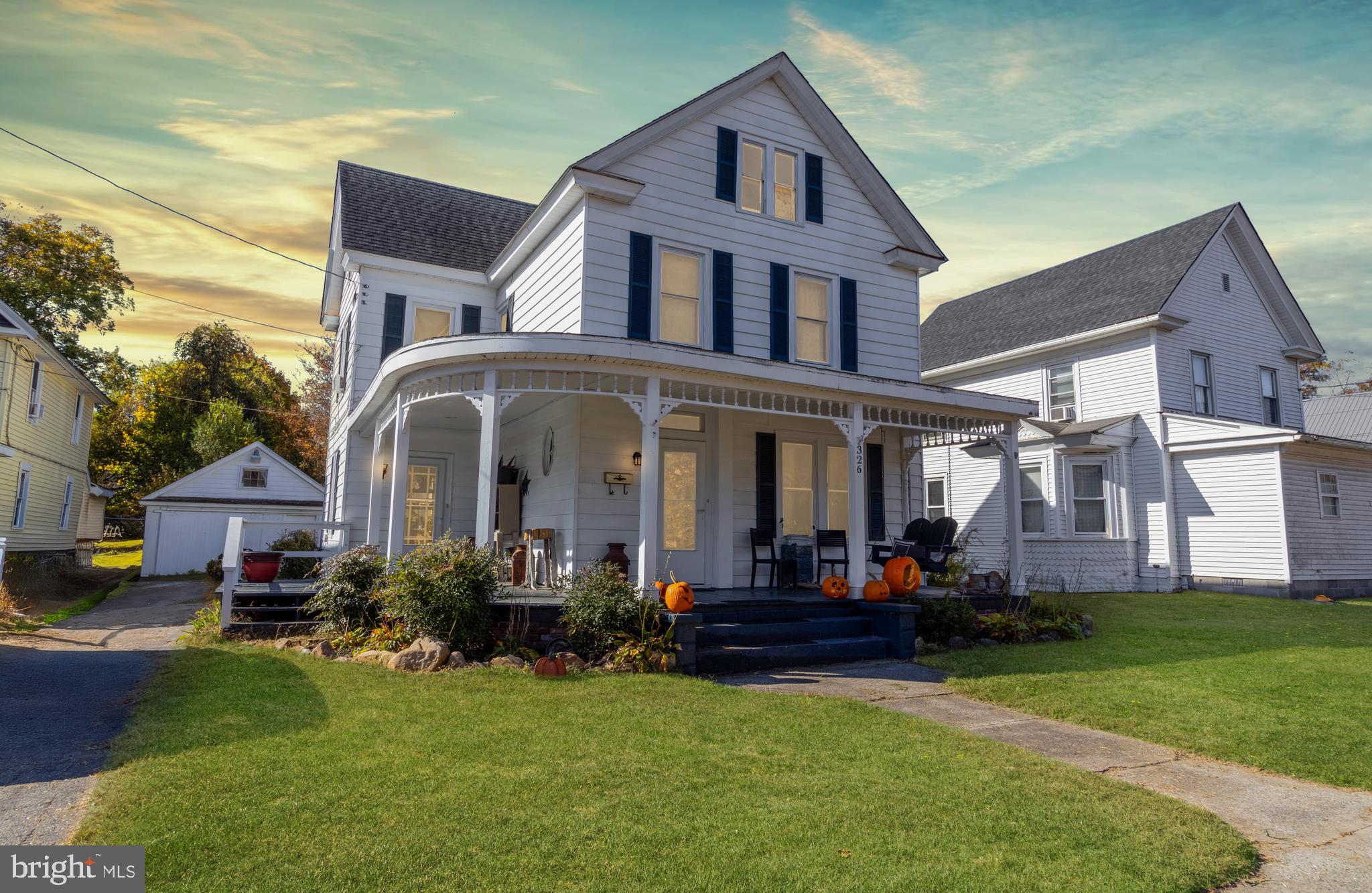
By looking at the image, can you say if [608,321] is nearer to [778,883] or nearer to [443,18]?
[443,18]

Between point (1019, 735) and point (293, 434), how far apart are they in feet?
133

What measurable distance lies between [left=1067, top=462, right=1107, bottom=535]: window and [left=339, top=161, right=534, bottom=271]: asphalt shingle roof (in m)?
13.8

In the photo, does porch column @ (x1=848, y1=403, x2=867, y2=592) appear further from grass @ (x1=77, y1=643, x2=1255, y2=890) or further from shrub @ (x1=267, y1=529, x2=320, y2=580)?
shrub @ (x1=267, y1=529, x2=320, y2=580)

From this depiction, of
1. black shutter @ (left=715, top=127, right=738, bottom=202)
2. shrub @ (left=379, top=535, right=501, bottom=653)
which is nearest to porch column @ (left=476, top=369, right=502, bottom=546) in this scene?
shrub @ (left=379, top=535, right=501, bottom=653)

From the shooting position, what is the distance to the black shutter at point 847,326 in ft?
42.0

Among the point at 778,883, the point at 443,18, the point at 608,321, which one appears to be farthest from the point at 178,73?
the point at 778,883

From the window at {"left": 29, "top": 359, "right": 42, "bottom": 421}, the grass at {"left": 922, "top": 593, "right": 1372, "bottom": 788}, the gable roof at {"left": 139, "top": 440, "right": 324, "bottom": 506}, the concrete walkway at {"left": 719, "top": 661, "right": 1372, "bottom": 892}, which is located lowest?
the concrete walkway at {"left": 719, "top": 661, "right": 1372, "bottom": 892}

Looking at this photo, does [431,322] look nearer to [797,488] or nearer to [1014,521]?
[797,488]

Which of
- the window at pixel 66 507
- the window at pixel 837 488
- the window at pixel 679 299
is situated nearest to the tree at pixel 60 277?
the window at pixel 66 507

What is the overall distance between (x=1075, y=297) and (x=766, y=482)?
1339 centimetres

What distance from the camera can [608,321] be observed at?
10961mm

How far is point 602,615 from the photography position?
7980 mm

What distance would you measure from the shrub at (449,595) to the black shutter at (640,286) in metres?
4.25

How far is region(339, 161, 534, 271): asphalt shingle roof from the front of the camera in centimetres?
1467
